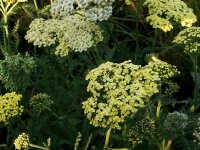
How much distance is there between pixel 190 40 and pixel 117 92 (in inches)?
29.0

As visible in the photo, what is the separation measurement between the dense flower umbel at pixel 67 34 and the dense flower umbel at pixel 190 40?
478 mm

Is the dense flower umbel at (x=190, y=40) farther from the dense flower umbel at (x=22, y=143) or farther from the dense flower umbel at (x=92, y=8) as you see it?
the dense flower umbel at (x=22, y=143)

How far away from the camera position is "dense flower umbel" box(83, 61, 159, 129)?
6.74ft

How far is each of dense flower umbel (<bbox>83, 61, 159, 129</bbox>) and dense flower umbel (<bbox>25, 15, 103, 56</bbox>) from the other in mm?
393

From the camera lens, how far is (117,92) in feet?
6.89

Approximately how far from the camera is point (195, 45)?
2588 millimetres

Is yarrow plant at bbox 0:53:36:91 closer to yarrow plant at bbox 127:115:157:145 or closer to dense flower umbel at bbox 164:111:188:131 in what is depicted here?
yarrow plant at bbox 127:115:157:145

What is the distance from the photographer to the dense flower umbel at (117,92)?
2.05 m

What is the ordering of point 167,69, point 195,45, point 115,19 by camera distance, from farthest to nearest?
point 115,19, point 195,45, point 167,69

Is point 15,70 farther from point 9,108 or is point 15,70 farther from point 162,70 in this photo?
point 162,70

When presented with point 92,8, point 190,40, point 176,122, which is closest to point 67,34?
point 92,8

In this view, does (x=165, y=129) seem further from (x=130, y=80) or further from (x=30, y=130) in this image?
(x=30, y=130)

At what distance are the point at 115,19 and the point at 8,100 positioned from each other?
6.98 feet

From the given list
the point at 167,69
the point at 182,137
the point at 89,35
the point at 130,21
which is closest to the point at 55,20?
the point at 89,35
